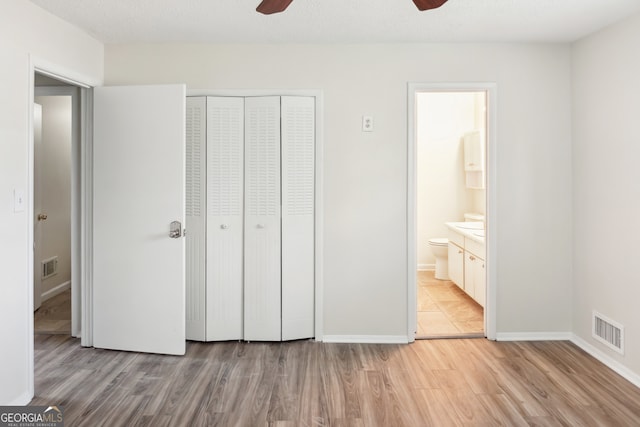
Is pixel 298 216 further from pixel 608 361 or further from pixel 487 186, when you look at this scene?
pixel 608 361

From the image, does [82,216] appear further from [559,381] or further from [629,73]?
[629,73]

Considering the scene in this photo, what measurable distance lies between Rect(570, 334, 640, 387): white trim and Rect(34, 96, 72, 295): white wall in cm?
511

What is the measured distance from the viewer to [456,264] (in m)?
5.09

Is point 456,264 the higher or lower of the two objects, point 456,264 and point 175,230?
the lower

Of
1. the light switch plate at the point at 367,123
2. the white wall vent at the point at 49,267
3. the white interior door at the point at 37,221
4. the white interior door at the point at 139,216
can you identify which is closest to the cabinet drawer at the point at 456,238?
the light switch plate at the point at 367,123

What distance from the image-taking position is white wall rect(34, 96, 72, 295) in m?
4.84

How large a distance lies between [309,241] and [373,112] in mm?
1173

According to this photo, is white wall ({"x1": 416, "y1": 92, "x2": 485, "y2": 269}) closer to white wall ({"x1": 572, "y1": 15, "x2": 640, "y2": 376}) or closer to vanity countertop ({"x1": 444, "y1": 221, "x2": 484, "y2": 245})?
vanity countertop ({"x1": 444, "y1": 221, "x2": 484, "y2": 245})

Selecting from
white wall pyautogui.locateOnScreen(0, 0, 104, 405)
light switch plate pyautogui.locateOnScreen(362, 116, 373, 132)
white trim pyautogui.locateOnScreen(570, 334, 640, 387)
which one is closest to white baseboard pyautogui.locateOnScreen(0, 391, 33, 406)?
white wall pyautogui.locateOnScreen(0, 0, 104, 405)

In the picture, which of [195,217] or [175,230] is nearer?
[175,230]

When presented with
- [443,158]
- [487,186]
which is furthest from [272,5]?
[443,158]

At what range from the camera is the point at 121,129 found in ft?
11.0

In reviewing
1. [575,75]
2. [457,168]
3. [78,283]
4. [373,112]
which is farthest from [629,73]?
[78,283]

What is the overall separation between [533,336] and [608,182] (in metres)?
1.37
